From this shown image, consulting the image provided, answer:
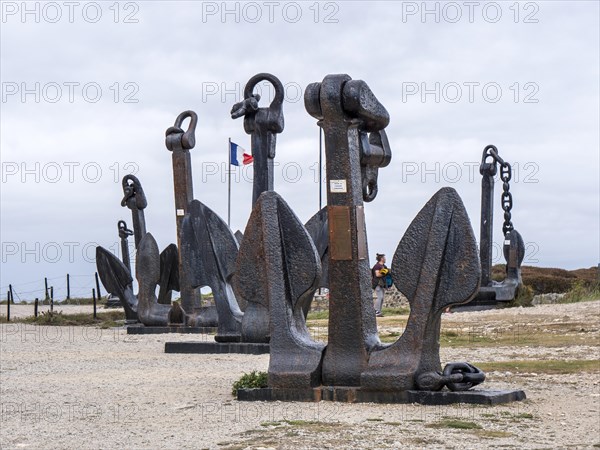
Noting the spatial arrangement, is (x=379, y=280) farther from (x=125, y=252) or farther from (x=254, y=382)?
(x=254, y=382)

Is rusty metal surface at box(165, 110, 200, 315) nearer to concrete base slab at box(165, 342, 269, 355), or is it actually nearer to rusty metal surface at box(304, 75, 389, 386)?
concrete base slab at box(165, 342, 269, 355)

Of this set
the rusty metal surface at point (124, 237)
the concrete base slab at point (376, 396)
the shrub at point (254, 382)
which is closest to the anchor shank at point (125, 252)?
the rusty metal surface at point (124, 237)

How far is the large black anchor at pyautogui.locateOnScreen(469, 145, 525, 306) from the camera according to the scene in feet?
71.9

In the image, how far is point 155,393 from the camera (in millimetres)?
9797

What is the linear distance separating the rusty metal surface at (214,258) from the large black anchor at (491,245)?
8.38 metres

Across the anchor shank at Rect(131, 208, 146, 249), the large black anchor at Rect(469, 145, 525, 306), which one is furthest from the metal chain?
the anchor shank at Rect(131, 208, 146, 249)

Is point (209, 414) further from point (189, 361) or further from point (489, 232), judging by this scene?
point (489, 232)

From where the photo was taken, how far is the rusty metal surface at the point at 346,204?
8.81 meters

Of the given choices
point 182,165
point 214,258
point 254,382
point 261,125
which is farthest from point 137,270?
point 254,382

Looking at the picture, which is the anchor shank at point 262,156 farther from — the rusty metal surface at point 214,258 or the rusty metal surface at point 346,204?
the rusty metal surface at point 346,204

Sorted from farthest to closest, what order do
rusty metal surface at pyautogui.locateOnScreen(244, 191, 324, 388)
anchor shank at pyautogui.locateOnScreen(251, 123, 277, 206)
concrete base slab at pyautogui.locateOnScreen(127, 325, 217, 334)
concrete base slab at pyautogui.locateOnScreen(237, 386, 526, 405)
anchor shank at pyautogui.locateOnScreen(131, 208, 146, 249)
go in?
anchor shank at pyautogui.locateOnScreen(131, 208, 146, 249)
concrete base slab at pyautogui.locateOnScreen(127, 325, 217, 334)
anchor shank at pyautogui.locateOnScreen(251, 123, 277, 206)
rusty metal surface at pyautogui.locateOnScreen(244, 191, 324, 388)
concrete base slab at pyautogui.locateOnScreen(237, 386, 526, 405)

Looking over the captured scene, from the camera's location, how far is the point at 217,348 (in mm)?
14344

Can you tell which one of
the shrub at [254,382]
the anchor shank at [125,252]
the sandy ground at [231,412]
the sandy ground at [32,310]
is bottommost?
the sandy ground at [231,412]

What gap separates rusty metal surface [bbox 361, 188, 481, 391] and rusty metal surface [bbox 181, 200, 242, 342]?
5.86 metres
